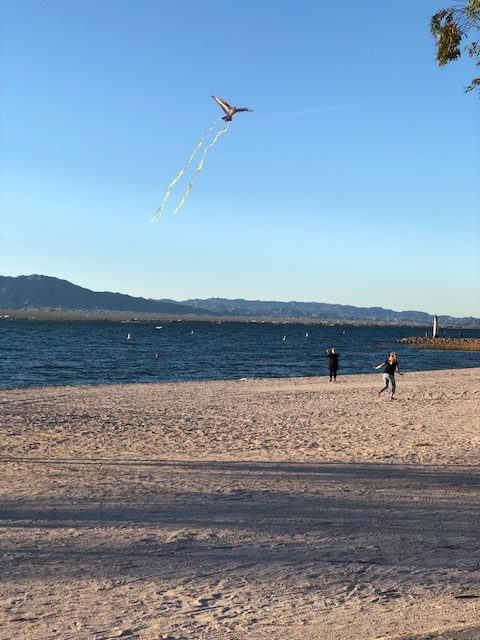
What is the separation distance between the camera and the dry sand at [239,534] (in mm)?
5215

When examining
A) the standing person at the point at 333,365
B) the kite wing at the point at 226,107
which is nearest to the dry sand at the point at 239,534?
the kite wing at the point at 226,107

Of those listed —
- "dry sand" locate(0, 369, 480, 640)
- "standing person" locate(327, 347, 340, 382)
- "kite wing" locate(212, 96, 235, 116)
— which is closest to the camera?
"dry sand" locate(0, 369, 480, 640)

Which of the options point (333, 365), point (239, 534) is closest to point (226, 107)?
point (239, 534)

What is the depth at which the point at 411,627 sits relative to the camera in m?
5.03

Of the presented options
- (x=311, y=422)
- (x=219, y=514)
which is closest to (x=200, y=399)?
(x=311, y=422)

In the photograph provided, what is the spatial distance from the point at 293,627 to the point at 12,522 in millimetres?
3847

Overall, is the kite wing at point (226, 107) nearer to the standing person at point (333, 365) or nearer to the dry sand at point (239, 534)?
the dry sand at point (239, 534)

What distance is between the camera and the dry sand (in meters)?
5.21

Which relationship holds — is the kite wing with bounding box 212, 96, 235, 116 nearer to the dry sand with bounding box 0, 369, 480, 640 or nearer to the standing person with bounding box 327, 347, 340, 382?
the dry sand with bounding box 0, 369, 480, 640

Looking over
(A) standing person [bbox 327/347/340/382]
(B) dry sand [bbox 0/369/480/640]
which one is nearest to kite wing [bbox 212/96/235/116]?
(B) dry sand [bbox 0/369/480/640]

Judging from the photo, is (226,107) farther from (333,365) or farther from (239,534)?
(333,365)

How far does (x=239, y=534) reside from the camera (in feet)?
24.1

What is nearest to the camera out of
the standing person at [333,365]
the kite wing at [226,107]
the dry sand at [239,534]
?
the dry sand at [239,534]

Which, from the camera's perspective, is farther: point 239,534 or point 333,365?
point 333,365
